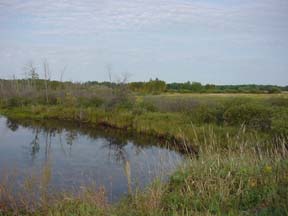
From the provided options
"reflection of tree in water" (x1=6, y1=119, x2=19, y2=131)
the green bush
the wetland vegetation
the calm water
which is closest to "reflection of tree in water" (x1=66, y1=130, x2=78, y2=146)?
the calm water

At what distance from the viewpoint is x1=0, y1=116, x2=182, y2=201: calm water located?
412 inches

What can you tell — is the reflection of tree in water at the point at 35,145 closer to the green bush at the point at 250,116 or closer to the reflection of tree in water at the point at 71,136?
the reflection of tree in water at the point at 71,136

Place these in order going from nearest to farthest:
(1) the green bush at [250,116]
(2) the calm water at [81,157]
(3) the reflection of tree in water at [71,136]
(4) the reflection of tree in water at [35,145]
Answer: (2) the calm water at [81,157] → (4) the reflection of tree in water at [35,145] → (1) the green bush at [250,116] → (3) the reflection of tree in water at [71,136]

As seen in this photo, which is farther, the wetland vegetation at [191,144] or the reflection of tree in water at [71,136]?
the reflection of tree in water at [71,136]

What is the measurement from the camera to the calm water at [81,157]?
1046cm

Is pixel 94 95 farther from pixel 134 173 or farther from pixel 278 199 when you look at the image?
pixel 278 199

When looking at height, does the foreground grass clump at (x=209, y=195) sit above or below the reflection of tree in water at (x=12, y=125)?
above

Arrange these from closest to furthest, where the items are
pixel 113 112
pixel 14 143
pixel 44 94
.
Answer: pixel 14 143 < pixel 113 112 < pixel 44 94

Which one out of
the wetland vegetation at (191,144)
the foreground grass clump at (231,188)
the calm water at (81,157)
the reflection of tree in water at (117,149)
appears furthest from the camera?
the reflection of tree in water at (117,149)

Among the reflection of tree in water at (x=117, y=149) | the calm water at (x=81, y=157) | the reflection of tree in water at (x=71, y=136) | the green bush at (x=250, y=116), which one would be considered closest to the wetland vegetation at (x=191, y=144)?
the green bush at (x=250, y=116)

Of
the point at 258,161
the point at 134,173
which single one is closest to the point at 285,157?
the point at 258,161

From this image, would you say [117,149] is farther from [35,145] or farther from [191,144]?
[35,145]

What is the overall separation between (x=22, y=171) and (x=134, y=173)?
12.9 feet

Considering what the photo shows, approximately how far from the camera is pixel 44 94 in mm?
41812
